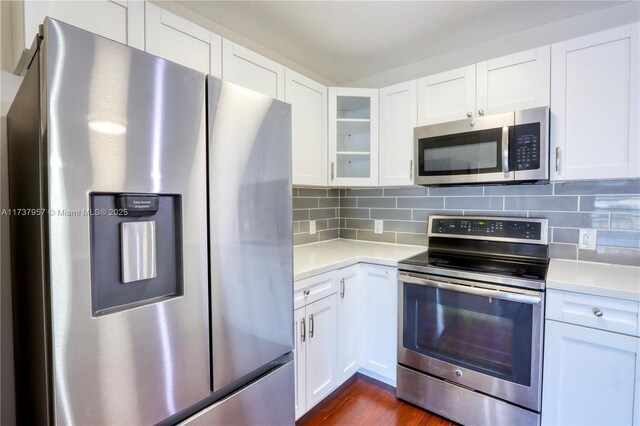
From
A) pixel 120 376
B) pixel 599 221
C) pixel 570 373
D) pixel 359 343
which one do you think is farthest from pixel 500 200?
pixel 120 376

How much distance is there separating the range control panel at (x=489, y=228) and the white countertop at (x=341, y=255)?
0.22 metres

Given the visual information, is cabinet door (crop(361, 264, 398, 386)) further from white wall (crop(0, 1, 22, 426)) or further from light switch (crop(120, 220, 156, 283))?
white wall (crop(0, 1, 22, 426))

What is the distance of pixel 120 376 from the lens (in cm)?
76

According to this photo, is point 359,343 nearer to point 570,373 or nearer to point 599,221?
point 570,373

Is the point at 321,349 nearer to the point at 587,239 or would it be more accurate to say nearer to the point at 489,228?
the point at 489,228

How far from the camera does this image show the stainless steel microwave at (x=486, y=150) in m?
1.63

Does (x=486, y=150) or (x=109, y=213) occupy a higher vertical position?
(x=486, y=150)

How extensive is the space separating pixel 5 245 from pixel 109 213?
2.67ft

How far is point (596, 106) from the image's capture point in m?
1.54

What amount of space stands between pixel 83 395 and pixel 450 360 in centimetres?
167

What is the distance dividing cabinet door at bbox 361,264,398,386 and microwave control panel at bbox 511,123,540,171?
3.03 feet

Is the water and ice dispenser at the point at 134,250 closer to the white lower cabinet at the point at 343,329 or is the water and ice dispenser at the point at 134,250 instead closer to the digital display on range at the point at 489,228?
the white lower cabinet at the point at 343,329

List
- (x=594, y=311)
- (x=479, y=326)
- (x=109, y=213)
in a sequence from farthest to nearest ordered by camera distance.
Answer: (x=479, y=326) → (x=594, y=311) → (x=109, y=213)

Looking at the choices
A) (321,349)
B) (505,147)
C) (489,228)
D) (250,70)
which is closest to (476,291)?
(489,228)
